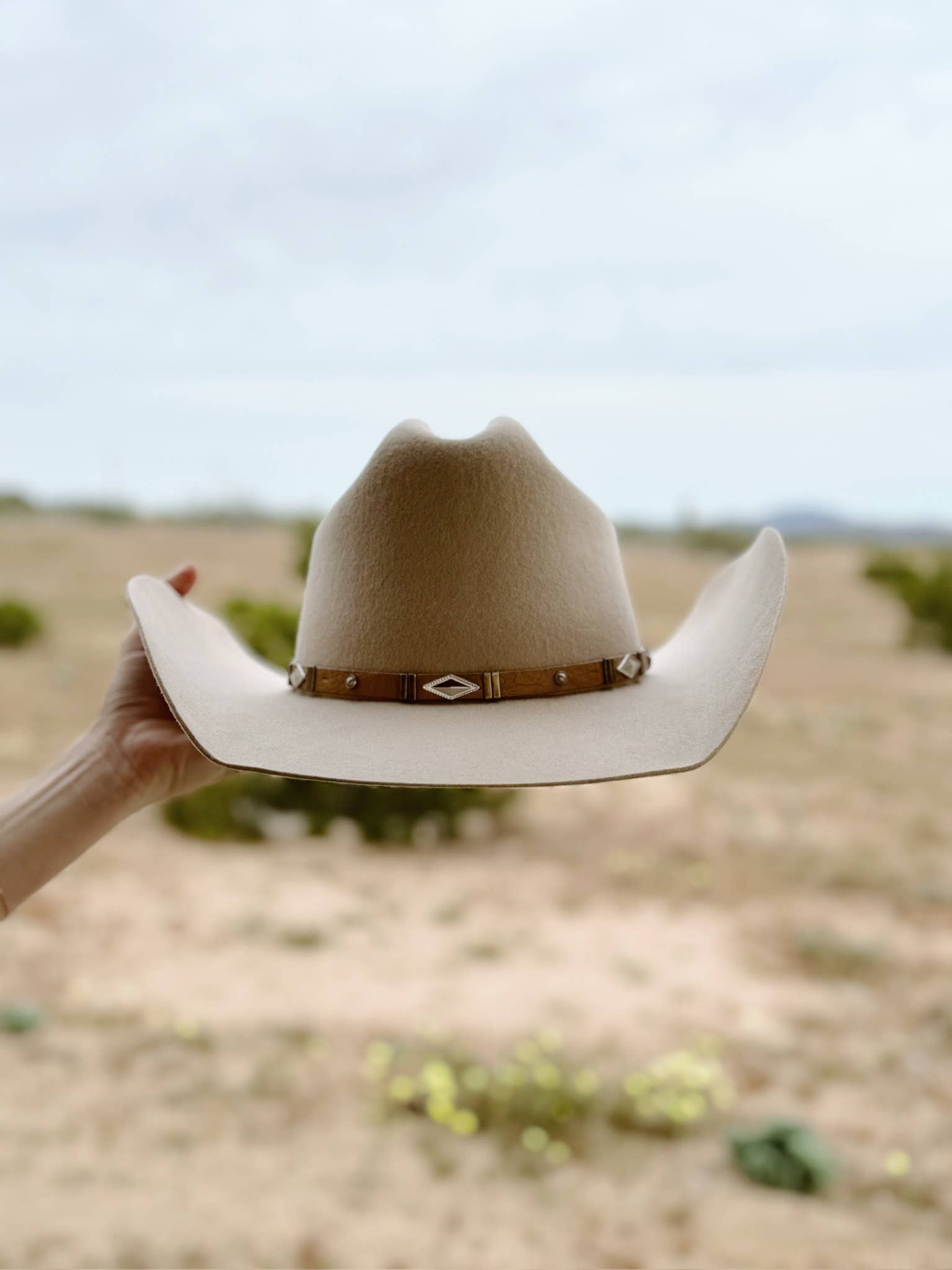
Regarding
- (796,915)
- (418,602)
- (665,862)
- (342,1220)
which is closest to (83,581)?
(665,862)

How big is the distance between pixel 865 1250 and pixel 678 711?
1834 mm

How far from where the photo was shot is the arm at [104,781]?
3.99ft

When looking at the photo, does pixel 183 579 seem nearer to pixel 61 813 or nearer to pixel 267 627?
pixel 61 813

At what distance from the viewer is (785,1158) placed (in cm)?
243

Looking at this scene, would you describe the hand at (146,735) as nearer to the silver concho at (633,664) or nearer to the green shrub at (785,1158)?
the silver concho at (633,664)

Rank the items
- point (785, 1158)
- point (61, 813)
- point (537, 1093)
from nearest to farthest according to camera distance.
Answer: point (61, 813)
point (785, 1158)
point (537, 1093)

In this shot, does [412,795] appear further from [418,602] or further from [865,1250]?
[418,602]

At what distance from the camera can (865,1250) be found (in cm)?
220

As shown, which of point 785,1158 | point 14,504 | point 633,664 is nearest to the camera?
point 633,664

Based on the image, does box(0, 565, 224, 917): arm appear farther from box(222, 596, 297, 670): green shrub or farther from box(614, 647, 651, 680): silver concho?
box(222, 596, 297, 670): green shrub

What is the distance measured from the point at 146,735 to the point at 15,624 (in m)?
8.15

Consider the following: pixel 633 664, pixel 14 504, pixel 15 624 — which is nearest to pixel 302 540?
pixel 633 664

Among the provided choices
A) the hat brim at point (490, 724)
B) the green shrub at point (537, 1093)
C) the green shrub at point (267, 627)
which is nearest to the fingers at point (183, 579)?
the hat brim at point (490, 724)

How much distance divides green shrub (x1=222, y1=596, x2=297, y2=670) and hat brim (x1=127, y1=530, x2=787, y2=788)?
323cm
